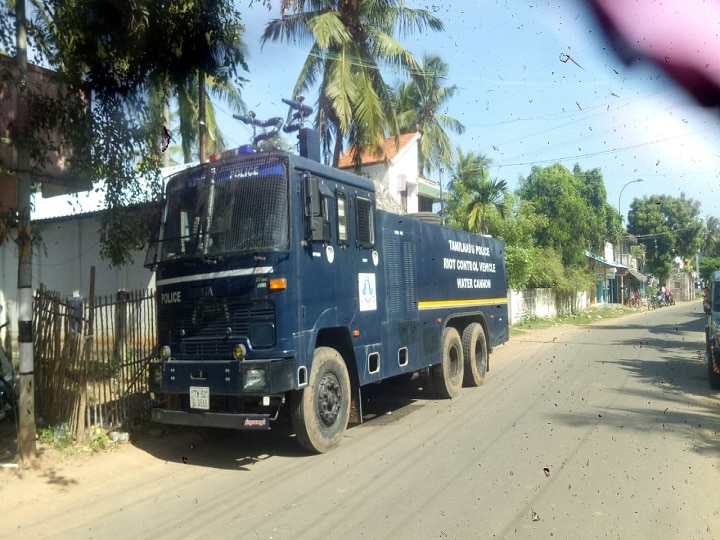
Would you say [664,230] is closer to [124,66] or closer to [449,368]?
[449,368]

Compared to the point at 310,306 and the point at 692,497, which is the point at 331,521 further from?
the point at 692,497

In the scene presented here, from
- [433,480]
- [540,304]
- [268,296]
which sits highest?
[268,296]

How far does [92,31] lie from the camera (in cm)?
661

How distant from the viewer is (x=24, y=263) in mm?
6477

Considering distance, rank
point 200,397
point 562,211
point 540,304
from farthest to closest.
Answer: point 562,211 < point 540,304 < point 200,397

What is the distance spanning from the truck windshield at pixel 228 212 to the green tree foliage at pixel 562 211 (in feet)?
89.5

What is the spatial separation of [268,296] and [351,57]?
12.2 metres

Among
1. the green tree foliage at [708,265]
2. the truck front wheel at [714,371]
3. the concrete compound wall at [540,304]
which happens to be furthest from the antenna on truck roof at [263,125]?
the green tree foliage at [708,265]

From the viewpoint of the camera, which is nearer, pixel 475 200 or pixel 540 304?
pixel 475 200

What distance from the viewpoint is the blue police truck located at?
6.30 meters

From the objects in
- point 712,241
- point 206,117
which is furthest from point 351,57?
point 712,241

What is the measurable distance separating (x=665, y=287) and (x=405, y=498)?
49.6 m

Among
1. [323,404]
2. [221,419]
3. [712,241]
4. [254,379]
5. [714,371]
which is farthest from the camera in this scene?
[712,241]

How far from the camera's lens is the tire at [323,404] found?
260 inches
